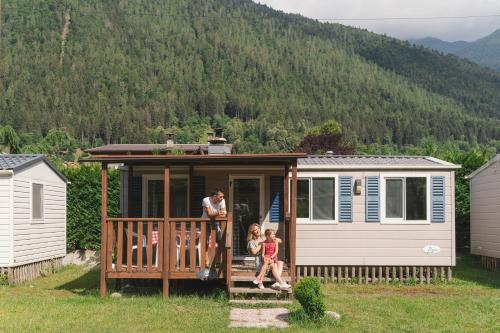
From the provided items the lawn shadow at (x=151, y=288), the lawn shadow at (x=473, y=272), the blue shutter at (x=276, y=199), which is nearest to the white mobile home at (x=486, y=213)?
the lawn shadow at (x=473, y=272)

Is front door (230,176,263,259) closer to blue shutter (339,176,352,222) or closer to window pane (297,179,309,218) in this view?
window pane (297,179,309,218)

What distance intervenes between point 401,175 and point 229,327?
6.35 meters

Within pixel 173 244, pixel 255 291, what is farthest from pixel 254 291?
pixel 173 244

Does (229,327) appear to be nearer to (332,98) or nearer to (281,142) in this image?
(281,142)

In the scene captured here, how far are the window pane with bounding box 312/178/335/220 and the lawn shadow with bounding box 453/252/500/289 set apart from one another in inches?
128

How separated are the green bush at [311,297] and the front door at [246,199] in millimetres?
4682

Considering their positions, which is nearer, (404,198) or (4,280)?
(4,280)

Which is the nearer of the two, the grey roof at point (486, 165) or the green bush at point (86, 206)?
the grey roof at point (486, 165)

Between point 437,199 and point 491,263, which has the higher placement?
point 437,199

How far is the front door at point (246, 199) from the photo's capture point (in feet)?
44.8

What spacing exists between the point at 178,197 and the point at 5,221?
11.9 feet

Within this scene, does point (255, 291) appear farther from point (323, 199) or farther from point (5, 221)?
point (5, 221)

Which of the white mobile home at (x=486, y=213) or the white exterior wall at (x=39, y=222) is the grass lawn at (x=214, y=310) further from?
the white mobile home at (x=486, y=213)

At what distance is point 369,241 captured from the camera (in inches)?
542
